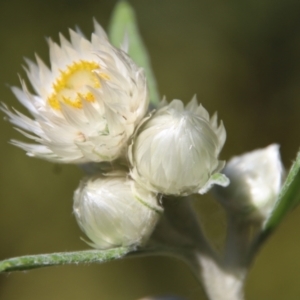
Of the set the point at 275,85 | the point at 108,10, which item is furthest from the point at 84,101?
the point at 108,10

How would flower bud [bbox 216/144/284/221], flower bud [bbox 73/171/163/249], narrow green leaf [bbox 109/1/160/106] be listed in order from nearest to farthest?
flower bud [bbox 73/171/163/249] → flower bud [bbox 216/144/284/221] → narrow green leaf [bbox 109/1/160/106]

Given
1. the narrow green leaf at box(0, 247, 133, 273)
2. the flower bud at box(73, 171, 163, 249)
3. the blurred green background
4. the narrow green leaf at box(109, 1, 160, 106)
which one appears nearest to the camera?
the narrow green leaf at box(0, 247, 133, 273)

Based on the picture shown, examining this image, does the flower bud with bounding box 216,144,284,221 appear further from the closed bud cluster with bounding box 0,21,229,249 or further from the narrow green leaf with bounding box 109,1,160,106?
the narrow green leaf with bounding box 109,1,160,106

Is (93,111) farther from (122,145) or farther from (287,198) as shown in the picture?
(287,198)

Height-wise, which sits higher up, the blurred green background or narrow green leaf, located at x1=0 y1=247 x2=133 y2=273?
narrow green leaf, located at x1=0 y1=247 x2=133 y2=273

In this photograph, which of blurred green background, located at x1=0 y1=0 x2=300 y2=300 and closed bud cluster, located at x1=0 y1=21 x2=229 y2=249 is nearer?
closed bud cluster, located at x1=0 y1=21 x2=229 y2=249

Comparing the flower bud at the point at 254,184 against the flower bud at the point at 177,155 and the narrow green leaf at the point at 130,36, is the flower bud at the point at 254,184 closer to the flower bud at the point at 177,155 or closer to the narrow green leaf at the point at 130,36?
the flower bud at the point at 177,155

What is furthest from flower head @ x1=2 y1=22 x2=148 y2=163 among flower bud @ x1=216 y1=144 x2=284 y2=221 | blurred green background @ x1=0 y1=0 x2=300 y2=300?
blurred green background @ x1=0 y1=0 x2=300 y2=300

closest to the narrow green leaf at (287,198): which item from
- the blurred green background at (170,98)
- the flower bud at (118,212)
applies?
the flower bud at (118,212)
